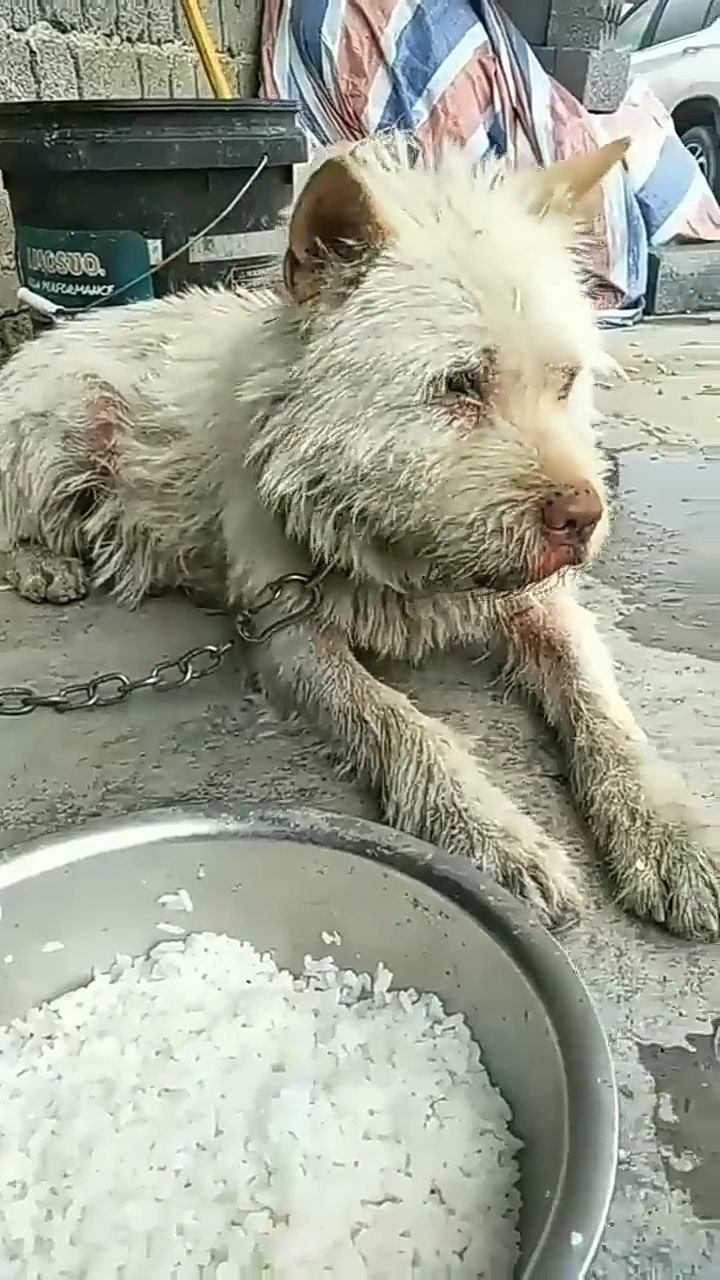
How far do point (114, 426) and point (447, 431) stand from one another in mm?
1169

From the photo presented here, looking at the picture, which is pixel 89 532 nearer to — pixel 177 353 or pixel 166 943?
pixel 177 353

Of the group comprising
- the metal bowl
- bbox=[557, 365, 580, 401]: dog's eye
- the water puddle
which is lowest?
the water puddle

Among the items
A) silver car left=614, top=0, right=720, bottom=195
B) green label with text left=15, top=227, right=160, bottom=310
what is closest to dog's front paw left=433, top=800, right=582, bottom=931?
green label with text left=15, top=227, right=160, bottom=310

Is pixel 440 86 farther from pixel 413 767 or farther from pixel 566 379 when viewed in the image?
pixel 413 767

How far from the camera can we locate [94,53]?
453 cm

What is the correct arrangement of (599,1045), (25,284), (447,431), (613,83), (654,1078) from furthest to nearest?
(613,83) < (25,284) < (447,431) < (654,1078) < (599,1045)

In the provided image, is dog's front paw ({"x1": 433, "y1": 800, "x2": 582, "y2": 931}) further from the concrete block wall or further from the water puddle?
the concrete block wall

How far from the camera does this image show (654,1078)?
1.39m

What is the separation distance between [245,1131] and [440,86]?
17.2 ft

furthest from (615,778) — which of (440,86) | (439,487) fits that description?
(440,86)

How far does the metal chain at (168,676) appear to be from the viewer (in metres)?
2.13

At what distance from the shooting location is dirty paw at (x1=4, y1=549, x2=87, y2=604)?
274 centimetres

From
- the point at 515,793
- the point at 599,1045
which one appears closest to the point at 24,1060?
the point at 599,1045

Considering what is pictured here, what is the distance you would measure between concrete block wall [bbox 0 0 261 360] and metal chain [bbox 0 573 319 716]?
2.40 m
